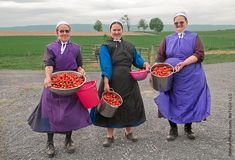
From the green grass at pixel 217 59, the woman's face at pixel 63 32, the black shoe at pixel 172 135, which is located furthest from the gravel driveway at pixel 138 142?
the green grass at pixel 217 59

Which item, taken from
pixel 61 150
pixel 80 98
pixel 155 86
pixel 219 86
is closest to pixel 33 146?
pixel 61 150

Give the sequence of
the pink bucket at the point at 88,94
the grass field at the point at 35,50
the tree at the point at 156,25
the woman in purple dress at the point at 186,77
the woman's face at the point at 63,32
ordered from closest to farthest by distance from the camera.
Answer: the pink bucket at the point at 88,94 < the woman's face at the point at 63,32 < the woman in purple dress at the point at 186,77 < the grass field at the point at 35,50 < the tree at the point at 156,25

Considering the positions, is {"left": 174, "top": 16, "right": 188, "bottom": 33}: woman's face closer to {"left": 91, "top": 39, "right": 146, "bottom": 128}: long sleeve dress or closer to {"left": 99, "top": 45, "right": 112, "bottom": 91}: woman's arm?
{"left": 91, "top": 39, "right": 146, "bottom": 128}: long sleeve dress

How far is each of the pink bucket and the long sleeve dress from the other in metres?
0.48

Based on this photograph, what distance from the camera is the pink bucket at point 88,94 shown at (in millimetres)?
4734

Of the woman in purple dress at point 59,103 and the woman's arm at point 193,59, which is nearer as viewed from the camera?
the woman in purple dress at point 59,103

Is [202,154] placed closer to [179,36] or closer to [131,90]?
[131,90]

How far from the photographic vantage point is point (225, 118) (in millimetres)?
6969

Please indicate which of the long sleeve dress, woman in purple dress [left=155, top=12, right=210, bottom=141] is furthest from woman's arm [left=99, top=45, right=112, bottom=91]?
woman in purple dress [left=155, top=12, right=210, bottom=141]

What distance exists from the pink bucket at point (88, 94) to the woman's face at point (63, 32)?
26.7 inches

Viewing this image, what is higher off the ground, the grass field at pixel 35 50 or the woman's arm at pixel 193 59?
the woman's arm at pixel 193 59

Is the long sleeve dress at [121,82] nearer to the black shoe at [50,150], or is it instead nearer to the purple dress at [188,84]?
the purple dress at [188,84]

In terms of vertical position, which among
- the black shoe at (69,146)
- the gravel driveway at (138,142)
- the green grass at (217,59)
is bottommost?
the green grass at (217,59)

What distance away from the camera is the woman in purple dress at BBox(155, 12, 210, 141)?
17.4 ft
